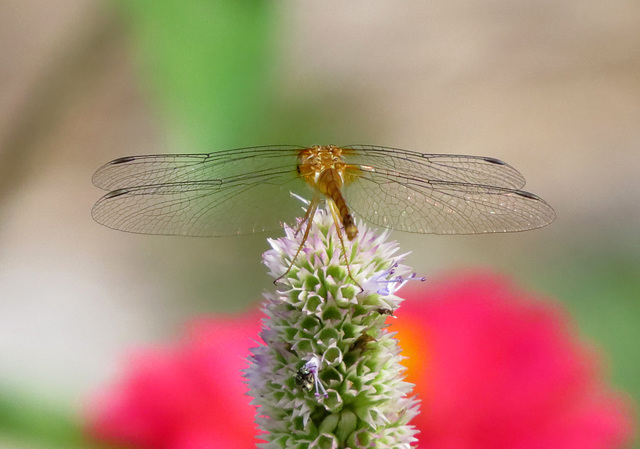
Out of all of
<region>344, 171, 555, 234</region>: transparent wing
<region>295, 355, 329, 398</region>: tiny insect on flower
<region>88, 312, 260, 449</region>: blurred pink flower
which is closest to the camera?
<region>295, 355, 329, 398</region>: tiny insect on flower

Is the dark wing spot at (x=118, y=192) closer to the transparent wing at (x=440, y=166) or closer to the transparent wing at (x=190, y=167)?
the transparent wing at (x=190, y=167)

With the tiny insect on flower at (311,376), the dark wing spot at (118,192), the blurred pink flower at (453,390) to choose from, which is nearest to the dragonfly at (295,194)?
the dark wing spot at (118,192)

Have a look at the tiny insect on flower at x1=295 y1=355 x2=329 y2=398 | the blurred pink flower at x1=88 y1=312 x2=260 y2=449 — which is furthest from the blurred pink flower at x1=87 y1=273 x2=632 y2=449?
the tiny insect on flower at x1=295 y1=355 x2=329 y2=398

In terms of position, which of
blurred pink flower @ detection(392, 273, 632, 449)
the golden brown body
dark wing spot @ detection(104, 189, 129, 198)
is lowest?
blurred pink flower @ detection(392, 273, 632, 449)

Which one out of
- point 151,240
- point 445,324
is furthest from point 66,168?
point 445,324

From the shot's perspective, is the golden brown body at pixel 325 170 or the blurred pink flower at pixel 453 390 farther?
the blurred pink flower at pixel 453 390

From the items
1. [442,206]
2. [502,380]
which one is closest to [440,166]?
[442,206]

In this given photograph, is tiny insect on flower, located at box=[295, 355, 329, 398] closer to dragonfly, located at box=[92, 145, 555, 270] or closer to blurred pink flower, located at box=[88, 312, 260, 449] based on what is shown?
dragonfly, located at box=[92, 145, 555, 270]
